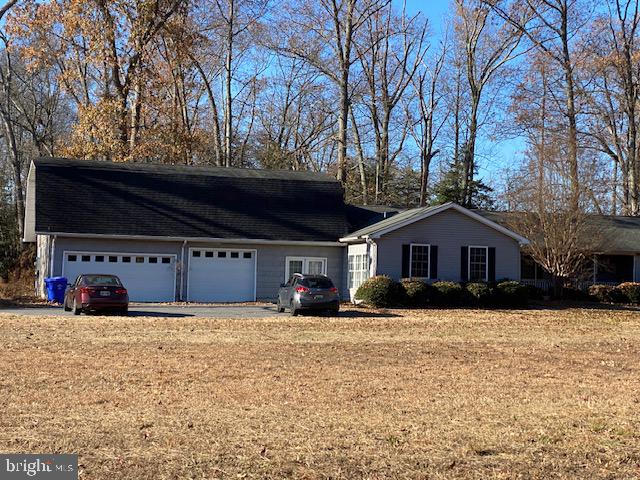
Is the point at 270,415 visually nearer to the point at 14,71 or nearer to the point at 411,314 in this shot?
the point at 411,314

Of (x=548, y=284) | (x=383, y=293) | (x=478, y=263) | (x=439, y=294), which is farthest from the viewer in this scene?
(x=548, y=284)

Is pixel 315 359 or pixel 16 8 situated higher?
pixel 16 8

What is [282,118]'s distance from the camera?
5406cm

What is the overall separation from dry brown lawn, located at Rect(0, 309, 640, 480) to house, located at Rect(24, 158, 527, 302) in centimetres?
1251

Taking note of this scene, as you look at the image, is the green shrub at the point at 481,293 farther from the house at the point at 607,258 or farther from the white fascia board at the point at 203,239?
the house at the point at 607,258

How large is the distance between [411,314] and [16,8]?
2383cm

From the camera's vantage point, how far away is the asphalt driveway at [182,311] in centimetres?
2497

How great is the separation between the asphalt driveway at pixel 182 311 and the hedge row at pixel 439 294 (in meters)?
3.99

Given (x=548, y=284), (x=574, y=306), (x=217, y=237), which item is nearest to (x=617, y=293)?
(x=548, y=284)

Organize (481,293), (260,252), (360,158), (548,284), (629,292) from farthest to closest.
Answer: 1. (360,158)
2. (548,284)
3. (629,292)
4. (260,252)
5. (481,293)

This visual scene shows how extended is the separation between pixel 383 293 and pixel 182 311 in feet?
25.5

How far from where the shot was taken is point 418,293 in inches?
1166

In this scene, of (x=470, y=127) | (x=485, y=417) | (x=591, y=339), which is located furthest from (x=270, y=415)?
(x=470, y=127)

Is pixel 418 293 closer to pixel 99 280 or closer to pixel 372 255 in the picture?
pixel 372 255
